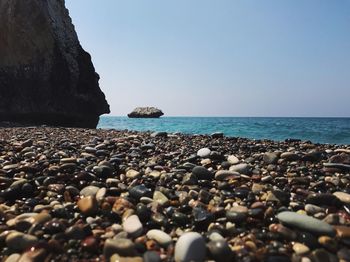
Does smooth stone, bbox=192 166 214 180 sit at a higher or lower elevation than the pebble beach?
higher

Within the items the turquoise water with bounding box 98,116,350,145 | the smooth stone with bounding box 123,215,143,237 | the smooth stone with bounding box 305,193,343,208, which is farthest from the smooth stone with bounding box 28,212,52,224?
the turquoise water with bounding box 98,116,350,145

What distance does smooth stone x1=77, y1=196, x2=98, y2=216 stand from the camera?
291 cm

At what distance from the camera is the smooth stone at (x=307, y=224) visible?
7.89ft

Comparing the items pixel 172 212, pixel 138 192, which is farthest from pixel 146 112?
pixel 172 212

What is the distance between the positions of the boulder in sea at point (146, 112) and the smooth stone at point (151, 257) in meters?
88.7

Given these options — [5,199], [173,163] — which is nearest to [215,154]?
[173,163]

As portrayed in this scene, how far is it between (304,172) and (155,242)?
2.68 meters

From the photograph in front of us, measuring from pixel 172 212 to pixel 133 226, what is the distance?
445 mm

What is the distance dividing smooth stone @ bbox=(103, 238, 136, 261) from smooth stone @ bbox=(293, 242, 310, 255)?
1.11 meters

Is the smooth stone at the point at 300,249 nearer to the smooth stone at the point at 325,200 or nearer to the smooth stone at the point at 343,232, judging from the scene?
the smooth stone at the point at 343,232

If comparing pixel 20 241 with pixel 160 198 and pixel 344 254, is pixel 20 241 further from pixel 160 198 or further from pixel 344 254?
pixel 344 254

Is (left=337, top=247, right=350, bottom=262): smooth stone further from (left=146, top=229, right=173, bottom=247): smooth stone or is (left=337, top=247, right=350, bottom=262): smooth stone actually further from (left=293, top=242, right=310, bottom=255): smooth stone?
(left=146, top=229, right=173, bottom=247): smooth stone

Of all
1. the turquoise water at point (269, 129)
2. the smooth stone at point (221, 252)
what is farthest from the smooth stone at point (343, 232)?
the turquoise water at point (269, 129)

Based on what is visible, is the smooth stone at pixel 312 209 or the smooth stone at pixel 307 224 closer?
the smooth stone at pixel 307 224
